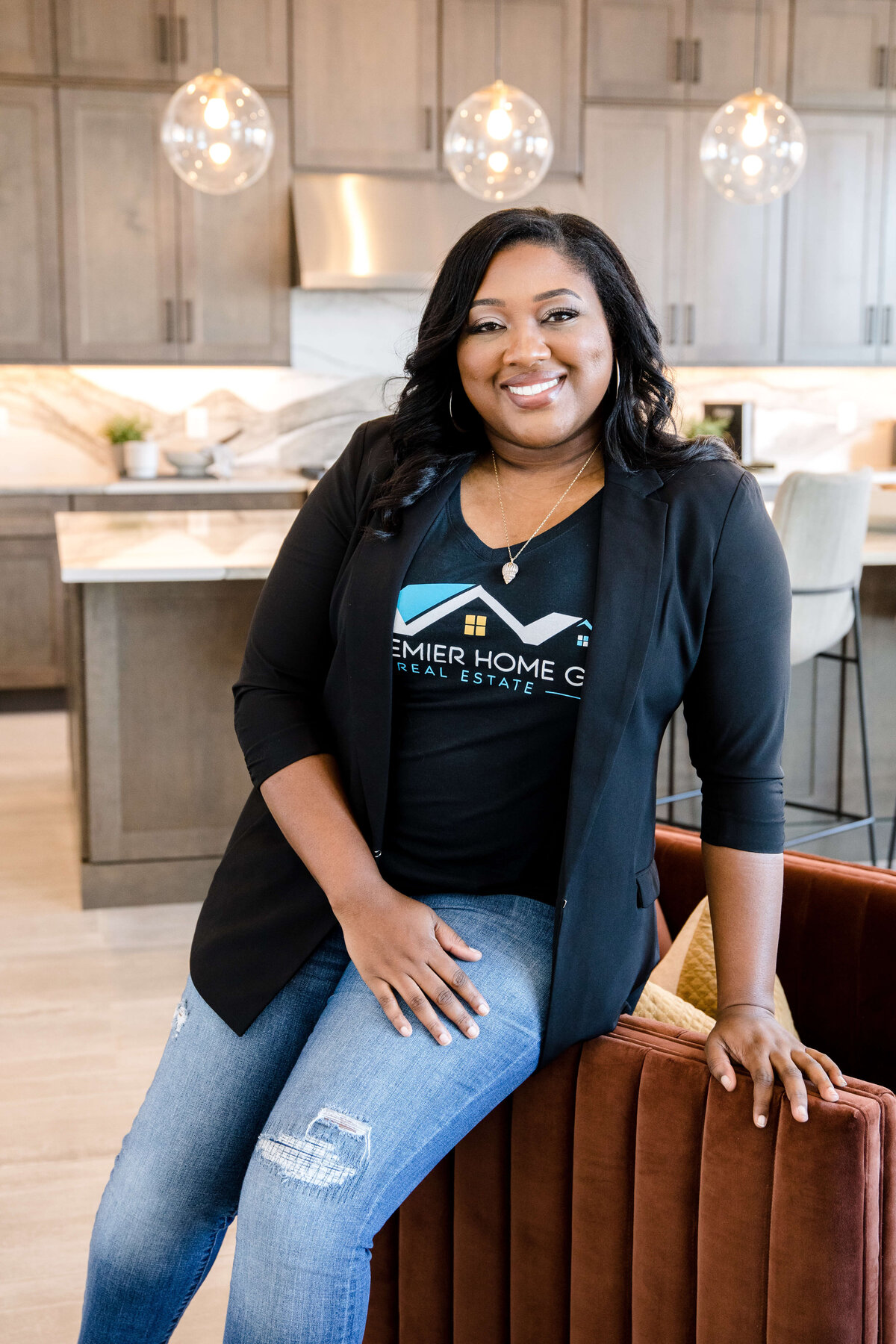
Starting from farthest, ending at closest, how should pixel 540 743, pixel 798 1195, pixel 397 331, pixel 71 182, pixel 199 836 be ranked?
pixel 397 331 → pixel 71 182 → pixel 199 836 → pixel 540 743 → pixel 798 1195

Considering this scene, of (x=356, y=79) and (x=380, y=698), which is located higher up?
(x=356, y=79)

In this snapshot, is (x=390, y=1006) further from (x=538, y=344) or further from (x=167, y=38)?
(x=167, y=38)

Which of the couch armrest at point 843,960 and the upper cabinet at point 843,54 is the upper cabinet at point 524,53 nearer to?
the upper cabinet at point 843,54

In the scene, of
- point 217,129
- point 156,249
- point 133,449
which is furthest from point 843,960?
point 156,249

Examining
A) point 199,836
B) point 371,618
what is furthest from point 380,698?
point 199,836

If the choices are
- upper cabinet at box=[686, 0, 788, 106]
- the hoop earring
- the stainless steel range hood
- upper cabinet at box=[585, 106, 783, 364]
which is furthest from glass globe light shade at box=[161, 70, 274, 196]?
upper cabinet at box=[686, 0, 788, 106]

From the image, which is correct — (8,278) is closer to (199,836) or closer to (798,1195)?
(199,836)

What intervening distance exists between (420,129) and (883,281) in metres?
2.26

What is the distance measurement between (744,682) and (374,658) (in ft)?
1.19

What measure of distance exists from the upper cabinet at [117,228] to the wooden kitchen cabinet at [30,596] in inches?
27.5

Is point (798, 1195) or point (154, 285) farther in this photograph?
point (154, 285)

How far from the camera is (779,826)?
49.9 inches

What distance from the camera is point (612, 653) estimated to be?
1.18 metres

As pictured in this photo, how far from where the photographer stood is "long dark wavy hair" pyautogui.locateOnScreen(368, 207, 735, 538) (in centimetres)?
128
